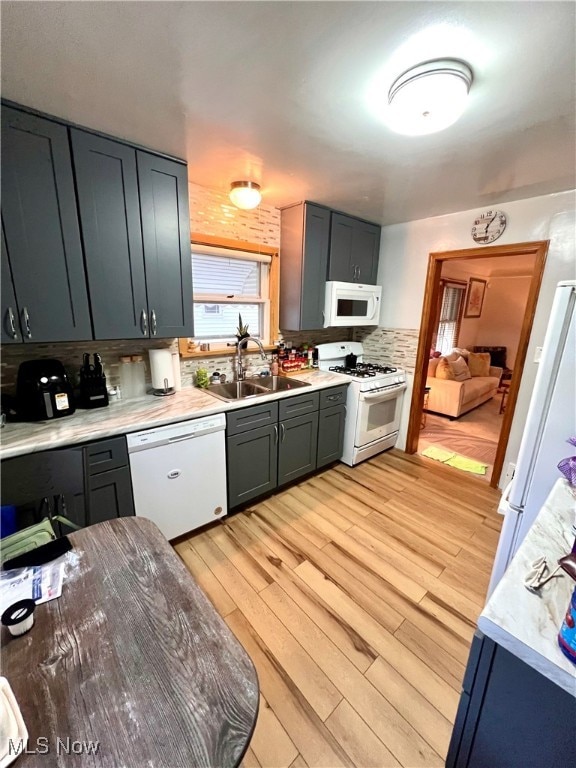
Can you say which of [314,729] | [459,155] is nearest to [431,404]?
[459,155]

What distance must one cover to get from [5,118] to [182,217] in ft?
2.72

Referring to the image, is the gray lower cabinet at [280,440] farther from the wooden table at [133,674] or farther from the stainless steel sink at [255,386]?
the wooden table at [133,674]

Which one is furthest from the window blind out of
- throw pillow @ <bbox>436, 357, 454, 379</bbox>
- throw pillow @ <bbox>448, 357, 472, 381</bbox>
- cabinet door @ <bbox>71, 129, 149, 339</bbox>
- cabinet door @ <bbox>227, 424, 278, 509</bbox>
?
cabinet door @ <bbox>71, 129, 149, 339</bbox>

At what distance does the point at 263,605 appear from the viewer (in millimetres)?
1652

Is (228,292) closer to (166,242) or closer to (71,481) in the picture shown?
(166,242)

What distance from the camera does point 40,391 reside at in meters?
1.65

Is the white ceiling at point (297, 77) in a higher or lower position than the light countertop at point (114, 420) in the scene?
higher

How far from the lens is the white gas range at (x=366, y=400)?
2.87m

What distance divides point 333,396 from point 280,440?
67cm

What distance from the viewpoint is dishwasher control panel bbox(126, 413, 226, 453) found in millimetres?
1711

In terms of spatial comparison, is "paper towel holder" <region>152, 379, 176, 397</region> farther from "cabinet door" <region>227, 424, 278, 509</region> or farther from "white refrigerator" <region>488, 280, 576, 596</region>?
"white refrigerator" <region>488, 280, 576, 596</region>

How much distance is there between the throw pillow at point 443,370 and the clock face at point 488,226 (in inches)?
87.6

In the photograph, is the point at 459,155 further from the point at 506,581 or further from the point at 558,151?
the point at 506,581

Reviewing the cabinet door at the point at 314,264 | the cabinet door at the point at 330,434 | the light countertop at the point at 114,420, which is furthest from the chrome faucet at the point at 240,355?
the cabinet door at the point at 330,434
